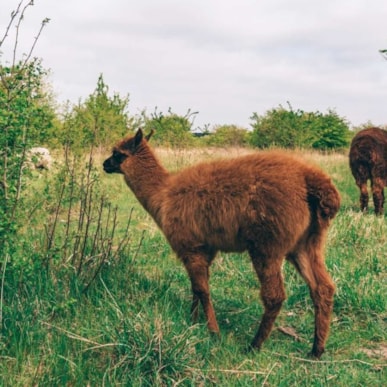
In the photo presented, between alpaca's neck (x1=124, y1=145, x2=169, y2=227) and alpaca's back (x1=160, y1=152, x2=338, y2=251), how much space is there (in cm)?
28

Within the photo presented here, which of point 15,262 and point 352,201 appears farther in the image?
point 352,201

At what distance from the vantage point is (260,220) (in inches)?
182

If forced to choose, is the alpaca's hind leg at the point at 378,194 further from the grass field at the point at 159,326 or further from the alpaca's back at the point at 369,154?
the grass field at the point at 159,326

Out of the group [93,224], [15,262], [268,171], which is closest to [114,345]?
[15,262]

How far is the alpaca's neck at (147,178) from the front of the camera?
565 cm

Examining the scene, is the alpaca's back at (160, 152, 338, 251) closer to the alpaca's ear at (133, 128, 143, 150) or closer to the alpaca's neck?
the alpaca's neck

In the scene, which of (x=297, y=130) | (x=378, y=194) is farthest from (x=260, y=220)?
(x=297, y=130)

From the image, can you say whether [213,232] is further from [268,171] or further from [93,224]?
[93,224]

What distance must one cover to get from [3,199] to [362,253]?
4.76 meters

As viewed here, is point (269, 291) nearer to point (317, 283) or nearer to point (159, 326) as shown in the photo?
point (317, 283)

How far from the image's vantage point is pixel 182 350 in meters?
4.07

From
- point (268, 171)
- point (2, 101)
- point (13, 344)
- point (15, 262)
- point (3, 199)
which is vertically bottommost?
point (13, 344)

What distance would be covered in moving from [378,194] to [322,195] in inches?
267

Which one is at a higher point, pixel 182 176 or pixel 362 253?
pixel 182 176
